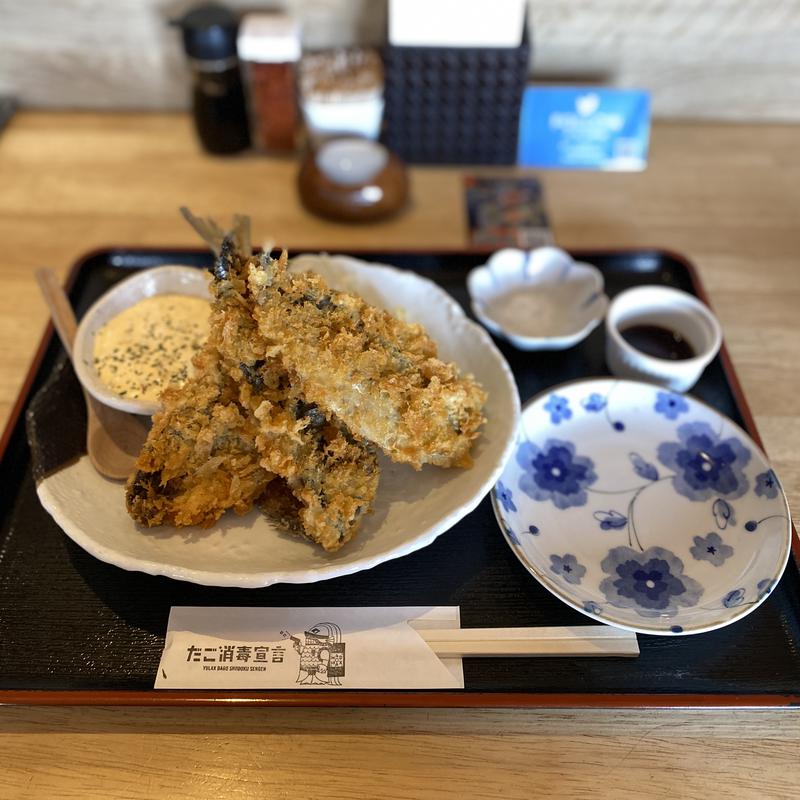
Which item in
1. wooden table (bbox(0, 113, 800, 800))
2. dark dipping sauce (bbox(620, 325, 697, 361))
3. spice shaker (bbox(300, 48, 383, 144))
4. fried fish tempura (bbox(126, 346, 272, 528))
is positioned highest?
spice shaker (bbox(300, 48, 383, 144))

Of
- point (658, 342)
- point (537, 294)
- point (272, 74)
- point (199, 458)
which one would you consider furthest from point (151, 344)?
point (658, 342)

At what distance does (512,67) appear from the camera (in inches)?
95.1

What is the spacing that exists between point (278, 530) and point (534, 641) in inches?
23.8

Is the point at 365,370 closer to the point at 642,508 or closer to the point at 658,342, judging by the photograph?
the point at 642,508

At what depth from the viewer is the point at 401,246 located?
2.38 meters

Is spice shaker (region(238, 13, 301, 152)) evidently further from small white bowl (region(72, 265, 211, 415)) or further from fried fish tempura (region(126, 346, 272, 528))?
fried fish tempura (region(126, 346, 272, 528))

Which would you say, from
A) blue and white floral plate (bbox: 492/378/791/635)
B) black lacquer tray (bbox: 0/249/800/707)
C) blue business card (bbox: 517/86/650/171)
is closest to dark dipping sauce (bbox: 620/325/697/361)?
blue and white floral plate (bbox: 492/378/791/635)

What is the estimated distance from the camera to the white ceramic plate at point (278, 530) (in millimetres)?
1370

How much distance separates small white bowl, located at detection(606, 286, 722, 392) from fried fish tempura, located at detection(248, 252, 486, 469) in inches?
21.4

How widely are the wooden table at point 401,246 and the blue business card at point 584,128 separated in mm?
85

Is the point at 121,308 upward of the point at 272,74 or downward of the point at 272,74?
downward

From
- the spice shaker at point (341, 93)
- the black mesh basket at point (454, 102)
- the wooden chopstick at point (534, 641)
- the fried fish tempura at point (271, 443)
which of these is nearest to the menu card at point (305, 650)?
the wooden chopstick at point (534, 641)

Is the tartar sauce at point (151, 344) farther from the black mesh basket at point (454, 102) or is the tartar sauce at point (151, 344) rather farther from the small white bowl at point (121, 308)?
the black mesh basket at point (454, 102)

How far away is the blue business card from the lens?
Answer: 2.55 metres
